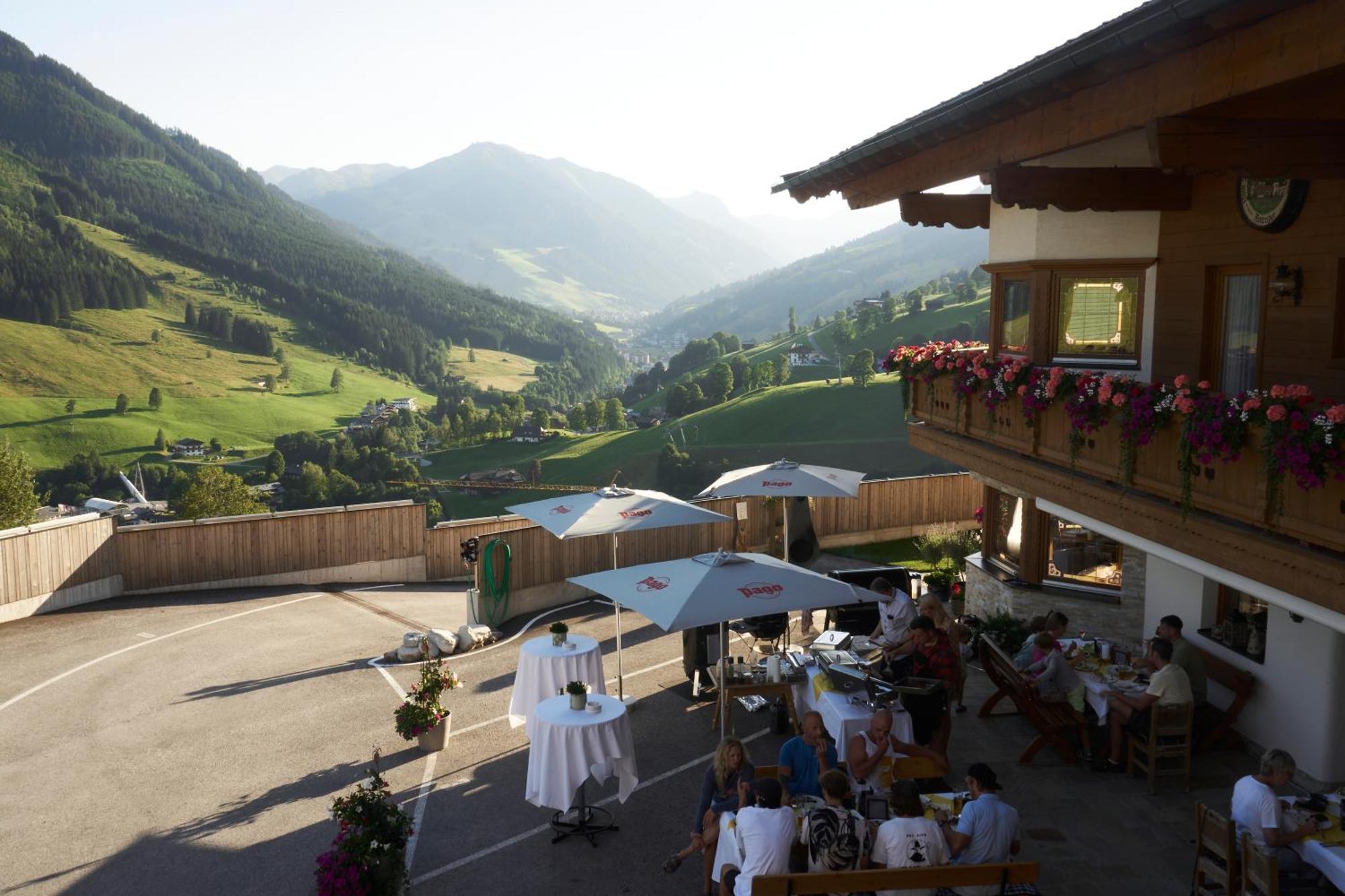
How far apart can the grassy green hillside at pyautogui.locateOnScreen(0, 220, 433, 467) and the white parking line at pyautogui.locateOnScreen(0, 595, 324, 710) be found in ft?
464

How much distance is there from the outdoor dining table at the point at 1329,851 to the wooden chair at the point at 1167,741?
8.28 ft

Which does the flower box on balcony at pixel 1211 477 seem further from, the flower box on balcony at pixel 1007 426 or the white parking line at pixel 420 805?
the white parking line at pixel 420 805

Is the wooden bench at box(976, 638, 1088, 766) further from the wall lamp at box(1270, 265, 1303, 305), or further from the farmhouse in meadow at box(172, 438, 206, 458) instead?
the farmhouse in meadow at box(172, 438, 206, 458)

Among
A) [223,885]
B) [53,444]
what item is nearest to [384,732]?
[223,885]

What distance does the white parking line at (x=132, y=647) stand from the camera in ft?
47.7

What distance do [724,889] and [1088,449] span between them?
6196 millimetres

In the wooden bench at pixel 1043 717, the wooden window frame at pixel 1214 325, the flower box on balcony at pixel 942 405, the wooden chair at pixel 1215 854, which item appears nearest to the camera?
the wooden chair at pixel 1215 854

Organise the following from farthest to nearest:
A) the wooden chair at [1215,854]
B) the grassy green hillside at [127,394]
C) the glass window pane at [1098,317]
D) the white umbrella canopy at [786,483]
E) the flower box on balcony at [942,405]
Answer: the grassy green hillside at [127,394] → the white umbrella canopy at [786,483] → the flower box on balcony at [942,405] → the glass window pane at [1098,317] → the wooden chair at [1215,854]

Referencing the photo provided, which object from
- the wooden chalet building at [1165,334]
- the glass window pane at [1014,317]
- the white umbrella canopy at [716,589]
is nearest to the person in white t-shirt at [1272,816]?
the wooden chalet building at [1165,334]

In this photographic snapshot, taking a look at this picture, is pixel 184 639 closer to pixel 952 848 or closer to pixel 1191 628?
pixel 952 848

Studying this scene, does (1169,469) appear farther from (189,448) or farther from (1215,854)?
(189,448)

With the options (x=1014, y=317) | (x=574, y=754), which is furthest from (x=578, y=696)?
(x=1014, y=317)

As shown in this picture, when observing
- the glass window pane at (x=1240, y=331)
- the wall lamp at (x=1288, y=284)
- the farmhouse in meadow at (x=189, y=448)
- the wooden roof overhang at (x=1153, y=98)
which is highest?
the wooden roof overhang at (x=1153, y=98)

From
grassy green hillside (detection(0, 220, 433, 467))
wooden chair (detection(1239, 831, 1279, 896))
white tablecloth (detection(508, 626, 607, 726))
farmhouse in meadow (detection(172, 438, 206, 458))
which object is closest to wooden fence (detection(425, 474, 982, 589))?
white tablecloth (detection(508, 626, 607, 726))
